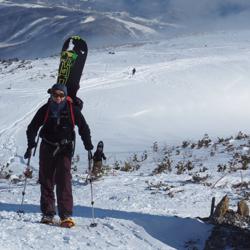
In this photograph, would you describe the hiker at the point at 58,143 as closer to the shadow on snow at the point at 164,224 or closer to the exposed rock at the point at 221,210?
the shadow on snow at the point at 164,224

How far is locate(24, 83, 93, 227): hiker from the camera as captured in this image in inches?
284

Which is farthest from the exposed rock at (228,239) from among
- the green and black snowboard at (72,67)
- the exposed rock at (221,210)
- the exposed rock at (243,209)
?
the green and black snowboard at (72,67)

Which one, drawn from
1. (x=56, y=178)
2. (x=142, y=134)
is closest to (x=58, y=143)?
(x=56, y=178)

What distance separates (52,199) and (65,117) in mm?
1118

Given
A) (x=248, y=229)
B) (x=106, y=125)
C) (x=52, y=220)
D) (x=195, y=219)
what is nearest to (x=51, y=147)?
(x=52, y=220)

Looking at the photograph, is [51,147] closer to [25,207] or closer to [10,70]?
[25,207]

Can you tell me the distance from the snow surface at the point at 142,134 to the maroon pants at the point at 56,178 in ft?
1.03

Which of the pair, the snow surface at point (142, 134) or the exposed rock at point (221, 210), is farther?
the exposed rock at point (221, 210)

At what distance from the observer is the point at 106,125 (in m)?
24.7

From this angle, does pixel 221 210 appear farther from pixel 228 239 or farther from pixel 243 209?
pixel 228 239

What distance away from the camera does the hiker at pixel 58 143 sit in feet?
23.7

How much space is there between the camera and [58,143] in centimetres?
732

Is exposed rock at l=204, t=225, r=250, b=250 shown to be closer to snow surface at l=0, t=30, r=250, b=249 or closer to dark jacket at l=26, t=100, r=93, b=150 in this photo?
snow surface at l=0, t=30, r=250, b=249

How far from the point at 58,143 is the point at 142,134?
1616 cm
